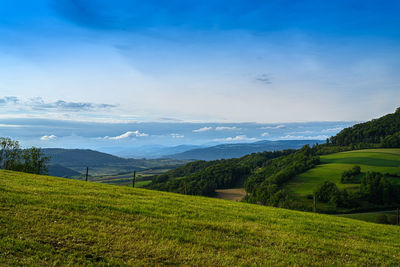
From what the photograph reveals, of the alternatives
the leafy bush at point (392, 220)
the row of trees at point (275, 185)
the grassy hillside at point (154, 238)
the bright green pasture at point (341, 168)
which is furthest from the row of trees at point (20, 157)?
the leafy bush at point (392, 220)

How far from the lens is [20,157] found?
63969mm

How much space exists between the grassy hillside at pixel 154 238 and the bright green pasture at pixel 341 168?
115432 millimetres

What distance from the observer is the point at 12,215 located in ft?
36.4

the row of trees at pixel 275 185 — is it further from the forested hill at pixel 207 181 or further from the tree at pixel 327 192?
the forested hill at pixel 207 181

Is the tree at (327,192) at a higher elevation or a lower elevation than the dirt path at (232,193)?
higher

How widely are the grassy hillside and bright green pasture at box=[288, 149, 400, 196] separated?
115 meters

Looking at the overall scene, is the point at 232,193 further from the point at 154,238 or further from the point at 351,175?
the point at 154,238

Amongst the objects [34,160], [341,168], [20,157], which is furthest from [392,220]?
[20,157]

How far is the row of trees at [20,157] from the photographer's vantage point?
58.2 meters

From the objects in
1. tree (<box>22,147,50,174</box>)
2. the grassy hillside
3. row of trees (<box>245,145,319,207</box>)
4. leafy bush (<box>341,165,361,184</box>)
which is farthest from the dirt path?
the grassy hillside

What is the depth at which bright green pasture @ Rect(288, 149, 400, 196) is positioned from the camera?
125m

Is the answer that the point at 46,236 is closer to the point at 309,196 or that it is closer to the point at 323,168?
the point at 309,196

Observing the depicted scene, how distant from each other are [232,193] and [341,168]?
6117cm

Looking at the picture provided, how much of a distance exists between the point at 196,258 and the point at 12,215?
8.23 m
